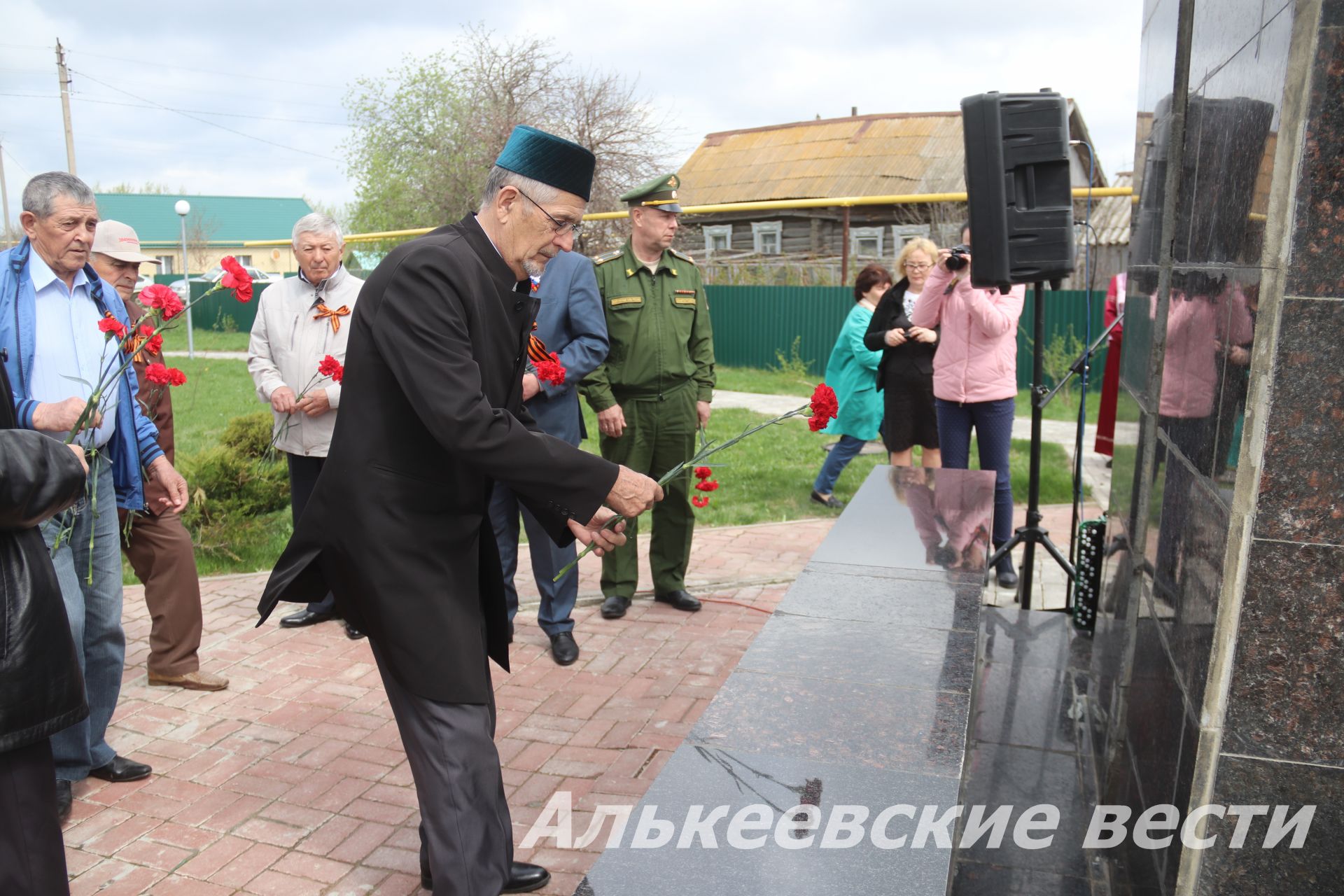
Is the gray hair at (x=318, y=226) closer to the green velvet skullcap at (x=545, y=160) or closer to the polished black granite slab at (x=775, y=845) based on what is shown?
the green velvet skullcap at (x=545, y=160)

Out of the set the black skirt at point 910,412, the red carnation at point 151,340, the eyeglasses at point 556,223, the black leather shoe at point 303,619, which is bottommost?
the black leather shoe at point 303,619

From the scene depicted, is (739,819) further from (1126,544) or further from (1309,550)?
(1126,544)

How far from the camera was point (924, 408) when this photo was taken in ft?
24.2

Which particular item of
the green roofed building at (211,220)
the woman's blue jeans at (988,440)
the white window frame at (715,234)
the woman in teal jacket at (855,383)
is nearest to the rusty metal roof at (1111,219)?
the white window frame at (715,234)

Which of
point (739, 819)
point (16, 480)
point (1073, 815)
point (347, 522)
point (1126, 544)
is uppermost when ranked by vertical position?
point (16, 480)

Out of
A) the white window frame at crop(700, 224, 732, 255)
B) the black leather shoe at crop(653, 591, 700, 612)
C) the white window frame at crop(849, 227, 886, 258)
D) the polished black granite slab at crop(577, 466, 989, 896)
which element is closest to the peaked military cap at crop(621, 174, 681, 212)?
the polished black granite slab at crop(577, 466, 989, 896)

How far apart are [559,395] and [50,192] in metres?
2.36

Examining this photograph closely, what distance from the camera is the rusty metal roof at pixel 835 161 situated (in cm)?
2812

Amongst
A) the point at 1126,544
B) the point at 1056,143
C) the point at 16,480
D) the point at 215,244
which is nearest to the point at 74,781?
the point at 16,480

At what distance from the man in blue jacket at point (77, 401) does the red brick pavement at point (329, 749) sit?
0.24 m

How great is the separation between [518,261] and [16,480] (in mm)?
1247

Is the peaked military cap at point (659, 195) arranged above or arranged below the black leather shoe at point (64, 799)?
above

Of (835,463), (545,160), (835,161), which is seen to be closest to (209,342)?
(835,161)

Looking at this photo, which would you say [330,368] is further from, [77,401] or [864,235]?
[864,235]
